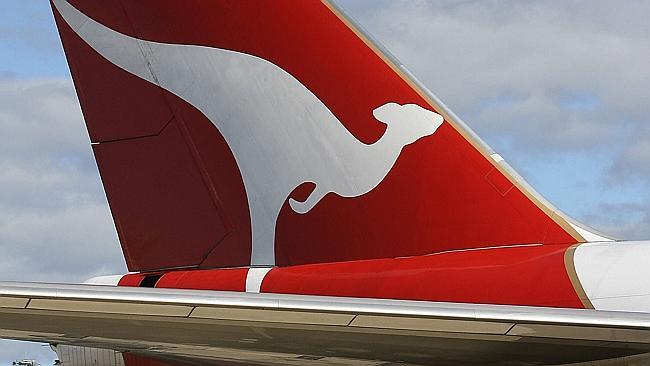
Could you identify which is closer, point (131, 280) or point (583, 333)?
point (583, 333)

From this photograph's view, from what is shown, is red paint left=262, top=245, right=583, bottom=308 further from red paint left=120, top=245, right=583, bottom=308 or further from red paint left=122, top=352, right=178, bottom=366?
red paint left=122, top=352, right=178, bottom=366

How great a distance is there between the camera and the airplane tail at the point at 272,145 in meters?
9.66

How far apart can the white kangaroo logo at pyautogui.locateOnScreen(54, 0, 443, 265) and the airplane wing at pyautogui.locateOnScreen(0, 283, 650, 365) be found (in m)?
3.00

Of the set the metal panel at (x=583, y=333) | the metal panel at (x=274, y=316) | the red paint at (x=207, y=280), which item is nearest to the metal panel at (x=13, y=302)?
the metal panel at (x=274, y=316)

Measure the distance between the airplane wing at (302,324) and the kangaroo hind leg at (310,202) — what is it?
3172mm

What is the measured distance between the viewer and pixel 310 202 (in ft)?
34.2

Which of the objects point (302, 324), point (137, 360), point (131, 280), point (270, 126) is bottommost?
point (302, 324)

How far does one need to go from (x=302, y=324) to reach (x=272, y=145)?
14.5ft

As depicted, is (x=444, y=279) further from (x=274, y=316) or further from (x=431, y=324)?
(x=274, y=316)

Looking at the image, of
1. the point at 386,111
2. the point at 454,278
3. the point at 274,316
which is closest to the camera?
the point at 274,316

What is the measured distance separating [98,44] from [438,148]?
14.8 feet

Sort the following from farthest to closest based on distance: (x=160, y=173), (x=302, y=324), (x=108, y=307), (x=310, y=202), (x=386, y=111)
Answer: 1. (x=160, y=173)
2. (x=310, y=202)
3. (x=386, y=111)
4. (x=302, y=324)
5. (x=108, y=307)

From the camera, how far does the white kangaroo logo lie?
32.7ft

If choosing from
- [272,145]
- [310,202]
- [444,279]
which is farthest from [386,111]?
[444,279]
